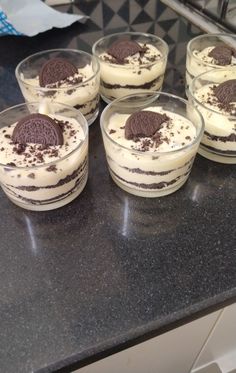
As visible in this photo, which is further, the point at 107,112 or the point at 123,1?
the point at 123,1

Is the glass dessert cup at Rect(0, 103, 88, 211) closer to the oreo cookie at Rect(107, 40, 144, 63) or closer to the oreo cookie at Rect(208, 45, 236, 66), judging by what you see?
the oreo cookie at Rect(107, 40, 144, 63)

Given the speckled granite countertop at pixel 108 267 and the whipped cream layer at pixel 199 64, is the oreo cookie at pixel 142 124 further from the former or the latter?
the whipped cream layer at pixel 199 64

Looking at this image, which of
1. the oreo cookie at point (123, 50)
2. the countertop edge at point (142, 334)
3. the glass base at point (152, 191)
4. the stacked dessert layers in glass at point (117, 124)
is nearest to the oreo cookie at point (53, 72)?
the stacked dessert layers in glass at point (117, 124)

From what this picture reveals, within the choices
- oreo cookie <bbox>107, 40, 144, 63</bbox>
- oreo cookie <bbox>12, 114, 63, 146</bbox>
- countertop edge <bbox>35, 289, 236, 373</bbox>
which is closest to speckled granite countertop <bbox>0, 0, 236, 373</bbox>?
countertop edge <bbox>35, 289, 236, 373</bbox>

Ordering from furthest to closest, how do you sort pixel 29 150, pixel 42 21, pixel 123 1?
1. pixel 123 1
2. pixel 42 21
3. pixel 29 150

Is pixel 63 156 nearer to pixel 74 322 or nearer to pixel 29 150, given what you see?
pixel 29 150

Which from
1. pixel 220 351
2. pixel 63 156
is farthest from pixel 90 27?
pixel 220 351
